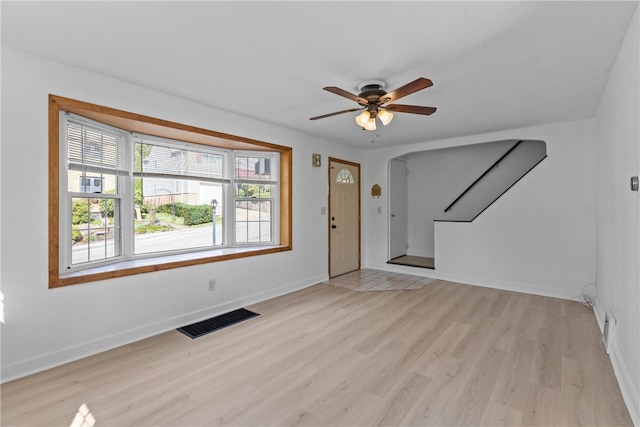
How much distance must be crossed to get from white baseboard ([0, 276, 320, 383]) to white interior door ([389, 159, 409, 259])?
121 inches

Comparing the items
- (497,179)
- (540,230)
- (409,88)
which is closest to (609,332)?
(540,230)

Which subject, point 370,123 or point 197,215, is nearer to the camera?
point 370,123

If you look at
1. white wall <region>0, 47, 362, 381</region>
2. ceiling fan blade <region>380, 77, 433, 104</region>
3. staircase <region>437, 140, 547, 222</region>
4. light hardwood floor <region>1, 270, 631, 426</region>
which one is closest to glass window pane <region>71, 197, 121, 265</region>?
white wall <region>0, 47, 362, 381</region>

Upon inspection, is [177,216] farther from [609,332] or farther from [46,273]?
[609,332]

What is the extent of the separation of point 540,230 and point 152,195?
16.7 ft

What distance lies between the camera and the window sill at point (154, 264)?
2.58 meters

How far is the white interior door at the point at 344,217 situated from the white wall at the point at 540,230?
154cm

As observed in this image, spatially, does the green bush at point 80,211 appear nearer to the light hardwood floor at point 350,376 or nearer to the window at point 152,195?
the window at point 152,195

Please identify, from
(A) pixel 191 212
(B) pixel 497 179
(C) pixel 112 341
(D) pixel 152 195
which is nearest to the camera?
(C) pixel 112 341

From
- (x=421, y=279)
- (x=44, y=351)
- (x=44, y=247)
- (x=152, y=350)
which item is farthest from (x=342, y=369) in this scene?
(x=421, y=279)

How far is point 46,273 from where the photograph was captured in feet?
7.89

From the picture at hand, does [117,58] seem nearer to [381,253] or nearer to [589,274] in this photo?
[381,253]

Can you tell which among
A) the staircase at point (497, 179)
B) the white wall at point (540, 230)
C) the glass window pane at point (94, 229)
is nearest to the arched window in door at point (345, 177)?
the white wall at point (540, 230)

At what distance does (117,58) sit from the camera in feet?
7.81
